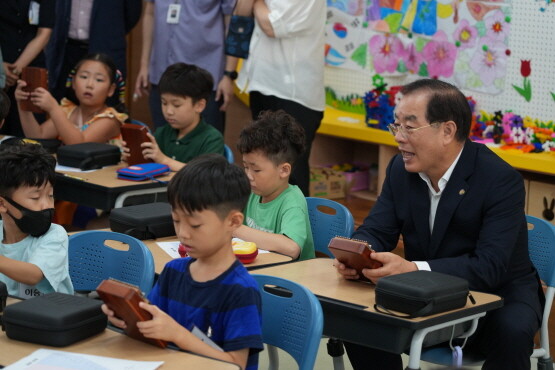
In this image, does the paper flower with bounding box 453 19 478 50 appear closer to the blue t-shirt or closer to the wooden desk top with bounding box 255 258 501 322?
the wooden desk top with bounding box 255 258 501 322

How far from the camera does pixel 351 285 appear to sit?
9.24 feet

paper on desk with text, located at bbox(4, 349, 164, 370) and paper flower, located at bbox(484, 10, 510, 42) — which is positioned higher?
paper flower, located at bbox(484, 10, 510, 42)

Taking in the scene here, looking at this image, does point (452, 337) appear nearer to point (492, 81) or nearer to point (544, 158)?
point (544, 158)

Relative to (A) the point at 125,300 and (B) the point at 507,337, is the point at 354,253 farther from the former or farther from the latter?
(A) the point at 125,300

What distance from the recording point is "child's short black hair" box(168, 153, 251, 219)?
2.23 meters

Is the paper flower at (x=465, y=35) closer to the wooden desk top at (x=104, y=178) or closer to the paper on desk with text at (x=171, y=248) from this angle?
the wooden desk top at (x=104, y=178)

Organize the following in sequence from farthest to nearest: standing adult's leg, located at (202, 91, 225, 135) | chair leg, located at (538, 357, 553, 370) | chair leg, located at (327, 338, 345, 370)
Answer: standing adult's leg, located at (202, 91, 225, 135)
chair leg, located at (327, 338, 345, 370)
chair leg, located at (538, 357, 553, 370)

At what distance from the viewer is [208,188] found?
2.24 meters

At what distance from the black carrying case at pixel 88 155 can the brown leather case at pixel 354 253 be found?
200 centimetres

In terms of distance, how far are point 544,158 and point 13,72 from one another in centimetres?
306

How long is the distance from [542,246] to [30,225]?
1.72 m

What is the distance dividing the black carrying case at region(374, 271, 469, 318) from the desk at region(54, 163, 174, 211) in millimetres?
1840

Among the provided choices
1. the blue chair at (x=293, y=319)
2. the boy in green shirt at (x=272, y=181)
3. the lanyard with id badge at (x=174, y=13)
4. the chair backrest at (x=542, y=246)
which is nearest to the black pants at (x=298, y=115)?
the lanyard with id badge at (x=174, y=13)

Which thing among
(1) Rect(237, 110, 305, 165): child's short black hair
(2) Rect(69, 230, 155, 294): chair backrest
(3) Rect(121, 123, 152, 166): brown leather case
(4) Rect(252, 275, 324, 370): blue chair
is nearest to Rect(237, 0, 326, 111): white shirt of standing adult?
(3) Rect(121, 123, 152, 166): brown leather case
